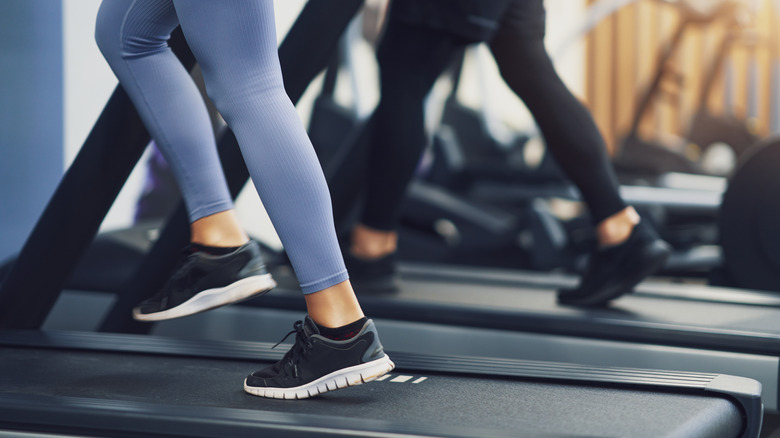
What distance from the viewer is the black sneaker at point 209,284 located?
4.00ft

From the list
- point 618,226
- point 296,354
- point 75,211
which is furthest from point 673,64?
point 296,354

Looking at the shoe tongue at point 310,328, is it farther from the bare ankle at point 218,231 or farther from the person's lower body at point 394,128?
the person's lower body at point 394,128

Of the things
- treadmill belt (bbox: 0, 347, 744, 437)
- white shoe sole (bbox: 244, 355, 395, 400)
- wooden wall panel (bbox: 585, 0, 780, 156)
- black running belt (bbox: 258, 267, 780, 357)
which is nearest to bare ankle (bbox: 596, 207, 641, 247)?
black running belt (bbox: 258, 267, 780, 357)

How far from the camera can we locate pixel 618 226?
1784 mm

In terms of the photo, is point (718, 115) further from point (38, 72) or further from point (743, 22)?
point (38, 72)

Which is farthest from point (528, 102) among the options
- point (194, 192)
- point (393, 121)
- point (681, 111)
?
point (681, 111)

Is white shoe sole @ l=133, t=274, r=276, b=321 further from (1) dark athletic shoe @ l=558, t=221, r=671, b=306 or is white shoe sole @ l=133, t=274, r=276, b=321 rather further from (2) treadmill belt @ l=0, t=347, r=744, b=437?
(1) dark athletic shoe @ l=558, t=221, r=671, b=306

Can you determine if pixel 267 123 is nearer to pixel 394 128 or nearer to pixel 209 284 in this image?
pixel 209 284

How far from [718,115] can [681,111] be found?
1747 mm

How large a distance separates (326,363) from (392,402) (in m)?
0.12

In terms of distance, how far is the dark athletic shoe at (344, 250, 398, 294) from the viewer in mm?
2014

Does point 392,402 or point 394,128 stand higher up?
point 394,128

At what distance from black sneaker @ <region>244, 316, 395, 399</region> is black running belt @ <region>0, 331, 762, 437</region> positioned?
0.08ft

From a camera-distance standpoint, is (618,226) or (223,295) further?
(618,226)
